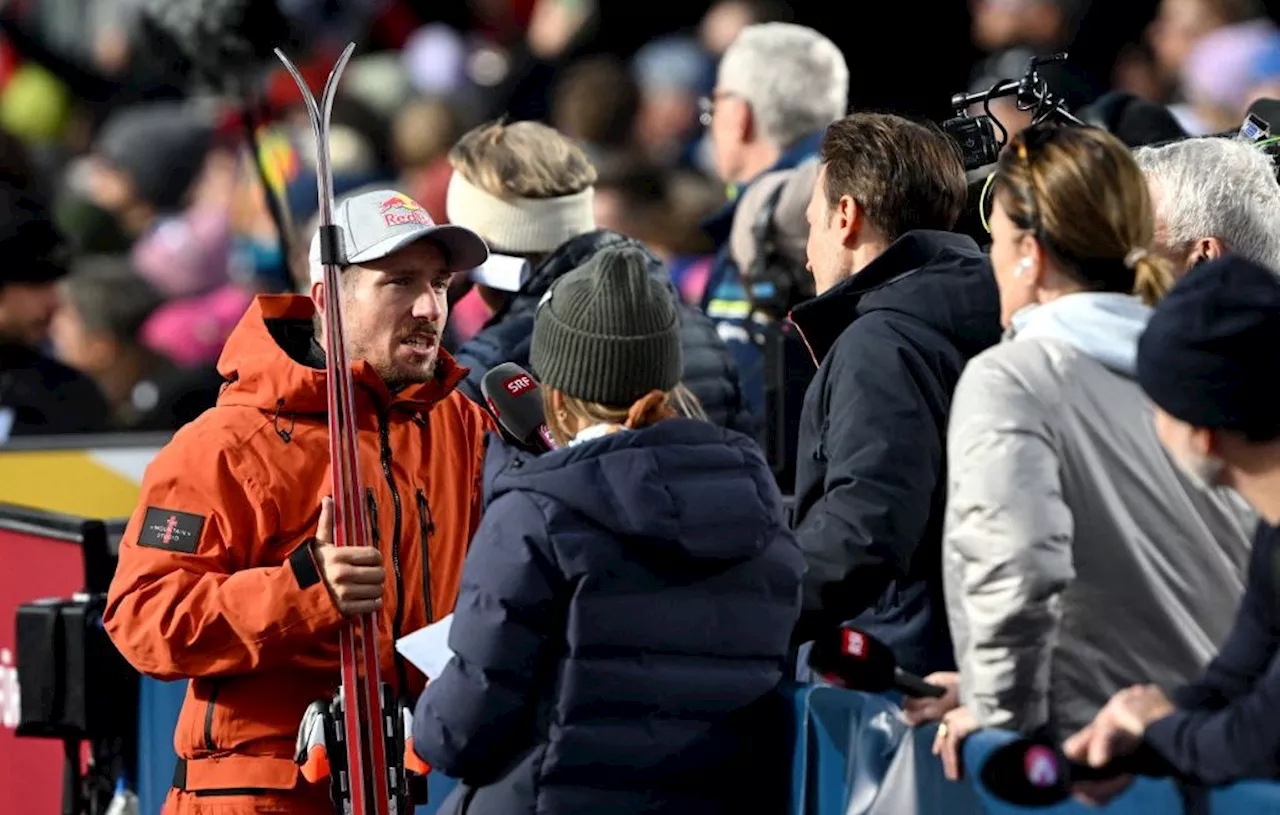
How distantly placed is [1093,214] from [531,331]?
211 cm

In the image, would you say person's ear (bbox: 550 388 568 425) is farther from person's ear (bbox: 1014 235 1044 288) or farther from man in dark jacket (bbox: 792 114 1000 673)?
person's ear (bbox: 1014 235 1044 288)

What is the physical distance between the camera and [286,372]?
3439 mm

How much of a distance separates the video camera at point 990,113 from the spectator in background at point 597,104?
4275mm

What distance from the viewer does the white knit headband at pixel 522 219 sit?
16.4ft

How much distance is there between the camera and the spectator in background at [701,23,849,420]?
20.1ft

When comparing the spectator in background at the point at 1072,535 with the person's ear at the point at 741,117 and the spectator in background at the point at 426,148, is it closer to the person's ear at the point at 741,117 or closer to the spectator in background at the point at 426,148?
the person's ear at the point at 741,117

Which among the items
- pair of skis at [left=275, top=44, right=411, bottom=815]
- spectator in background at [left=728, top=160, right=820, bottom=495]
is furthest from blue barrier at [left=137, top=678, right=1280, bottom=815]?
spectator in background at [left=728, top=160, right=820, bottom=495]

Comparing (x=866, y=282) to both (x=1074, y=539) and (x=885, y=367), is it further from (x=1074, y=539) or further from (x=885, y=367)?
(x=1074, y=539)

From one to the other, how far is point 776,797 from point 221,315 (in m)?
5.88

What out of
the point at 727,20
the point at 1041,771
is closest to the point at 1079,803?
the point at 1041,771

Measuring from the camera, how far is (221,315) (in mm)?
8609

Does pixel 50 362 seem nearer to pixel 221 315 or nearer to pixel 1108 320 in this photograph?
pixel 221 315

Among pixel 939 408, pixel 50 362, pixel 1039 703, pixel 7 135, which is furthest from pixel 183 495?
pixel 7 135

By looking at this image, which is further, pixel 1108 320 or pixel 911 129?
pixel 911 129
